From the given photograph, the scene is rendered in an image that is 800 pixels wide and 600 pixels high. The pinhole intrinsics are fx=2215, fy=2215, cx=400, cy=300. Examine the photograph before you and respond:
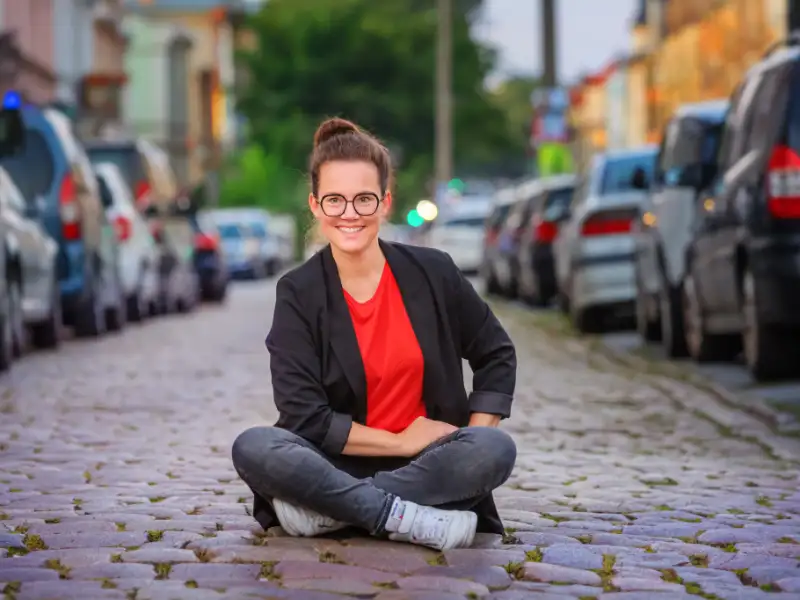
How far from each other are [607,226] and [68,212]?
5.03 meters

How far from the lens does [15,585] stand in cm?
585

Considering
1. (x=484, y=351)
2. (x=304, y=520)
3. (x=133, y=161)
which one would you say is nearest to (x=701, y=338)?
(x=484, y=351)

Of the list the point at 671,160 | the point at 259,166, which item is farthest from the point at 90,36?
the point at 671,160

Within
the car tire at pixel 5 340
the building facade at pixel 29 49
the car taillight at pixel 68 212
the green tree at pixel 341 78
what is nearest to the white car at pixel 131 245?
the car taillight at pixel 68 212

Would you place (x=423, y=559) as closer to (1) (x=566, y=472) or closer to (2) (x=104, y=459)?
(1) (x=566, y=472)

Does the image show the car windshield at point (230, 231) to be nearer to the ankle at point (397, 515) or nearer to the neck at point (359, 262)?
the neck at point (359, 262)

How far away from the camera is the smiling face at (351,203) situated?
666 cm

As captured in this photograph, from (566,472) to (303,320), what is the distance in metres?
2.76

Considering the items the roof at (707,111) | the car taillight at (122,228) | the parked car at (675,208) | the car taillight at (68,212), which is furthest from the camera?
the car taillight at (122,228)

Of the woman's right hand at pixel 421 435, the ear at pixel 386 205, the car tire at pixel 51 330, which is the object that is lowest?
the car tire at pixel 51 330

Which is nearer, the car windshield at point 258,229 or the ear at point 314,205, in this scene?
the ear at point 314,205

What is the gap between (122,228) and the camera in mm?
23406

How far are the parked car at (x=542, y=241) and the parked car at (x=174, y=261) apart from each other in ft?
14.4

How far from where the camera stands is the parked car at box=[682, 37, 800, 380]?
40.5 feet
